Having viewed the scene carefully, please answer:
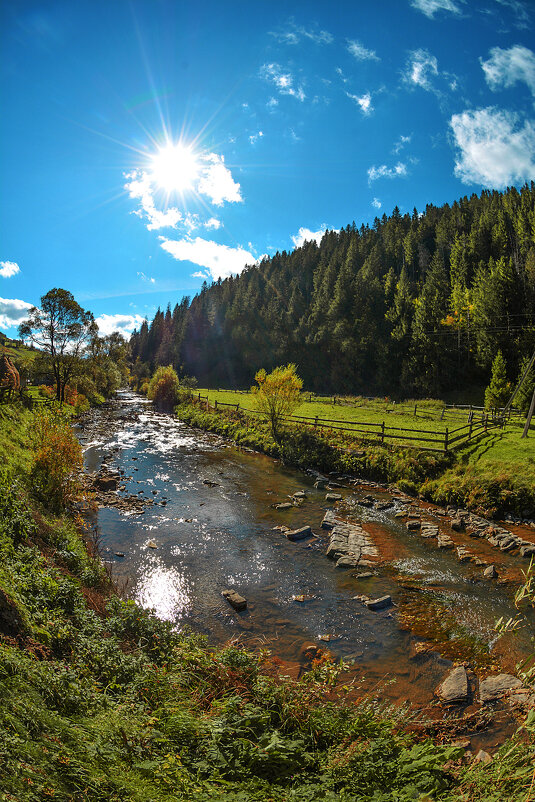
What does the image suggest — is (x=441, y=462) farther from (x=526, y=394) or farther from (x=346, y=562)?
(x=526, y=394)

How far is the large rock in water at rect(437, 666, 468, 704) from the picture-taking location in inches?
300

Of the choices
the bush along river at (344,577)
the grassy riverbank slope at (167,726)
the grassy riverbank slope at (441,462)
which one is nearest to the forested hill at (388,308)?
the grassy riverbank slope at (441,462)

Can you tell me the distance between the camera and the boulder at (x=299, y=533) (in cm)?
1608

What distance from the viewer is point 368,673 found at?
8531mm

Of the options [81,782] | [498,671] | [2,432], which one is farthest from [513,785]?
[2,432]

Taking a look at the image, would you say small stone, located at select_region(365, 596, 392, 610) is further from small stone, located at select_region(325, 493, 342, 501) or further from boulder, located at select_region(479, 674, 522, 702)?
small stone, located at select_region(325, 493, 342, 501)

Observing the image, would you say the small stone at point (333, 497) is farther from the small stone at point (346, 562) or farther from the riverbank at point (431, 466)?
the small stone at point (346, 562)

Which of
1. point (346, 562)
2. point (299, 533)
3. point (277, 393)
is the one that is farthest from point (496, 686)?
point (277, 393)

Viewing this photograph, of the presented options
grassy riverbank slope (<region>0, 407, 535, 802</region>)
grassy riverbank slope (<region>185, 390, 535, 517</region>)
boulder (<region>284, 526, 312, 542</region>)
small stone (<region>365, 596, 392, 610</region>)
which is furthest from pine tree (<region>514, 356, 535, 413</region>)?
grassy riverbank slope (<region>0, 407, 535, 802</region>)

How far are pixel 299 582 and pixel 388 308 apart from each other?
86797 millimetres

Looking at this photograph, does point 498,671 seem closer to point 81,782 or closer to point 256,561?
point 256,561

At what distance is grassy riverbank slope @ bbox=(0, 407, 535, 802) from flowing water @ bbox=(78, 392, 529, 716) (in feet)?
5.01

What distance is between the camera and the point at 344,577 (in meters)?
12.9

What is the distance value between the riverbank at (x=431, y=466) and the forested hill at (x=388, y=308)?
49.6 metres
